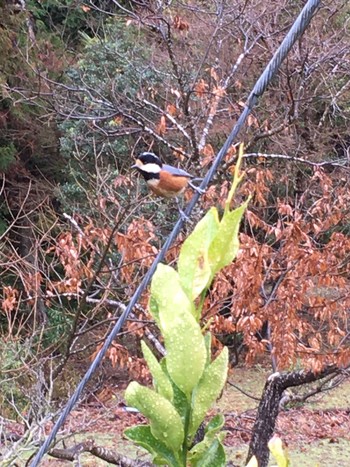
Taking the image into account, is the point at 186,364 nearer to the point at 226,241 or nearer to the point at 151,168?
the point at 226,241

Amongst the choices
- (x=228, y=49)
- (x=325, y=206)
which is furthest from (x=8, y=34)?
(x=325, y=206)

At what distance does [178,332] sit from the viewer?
37 cm

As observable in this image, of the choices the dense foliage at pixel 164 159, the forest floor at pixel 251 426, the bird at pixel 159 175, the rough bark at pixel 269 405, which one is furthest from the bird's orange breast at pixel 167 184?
the forest floor at pixel 251 426

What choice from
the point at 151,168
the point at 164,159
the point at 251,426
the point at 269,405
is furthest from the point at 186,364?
the point at 251,426

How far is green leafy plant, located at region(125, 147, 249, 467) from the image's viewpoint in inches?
14.6

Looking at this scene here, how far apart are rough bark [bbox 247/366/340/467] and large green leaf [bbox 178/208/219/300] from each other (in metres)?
3.55

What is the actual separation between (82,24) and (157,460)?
384 inches

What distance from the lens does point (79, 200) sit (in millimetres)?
7246

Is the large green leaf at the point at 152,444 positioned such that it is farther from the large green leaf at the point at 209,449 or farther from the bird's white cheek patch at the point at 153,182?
the bird's white cheek patch at the point at 153,182

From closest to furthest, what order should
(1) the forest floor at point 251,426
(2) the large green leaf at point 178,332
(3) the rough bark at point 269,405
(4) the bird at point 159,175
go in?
(2) the large green leaf at point 178,332 < (4) the bird at point 159,175 < (3) the rough bark at point 269,405 < (1) the forest floor at point 251,426

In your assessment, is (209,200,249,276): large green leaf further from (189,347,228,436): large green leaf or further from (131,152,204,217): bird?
(131,152,204,217): bird

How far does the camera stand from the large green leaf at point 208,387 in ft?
1.28

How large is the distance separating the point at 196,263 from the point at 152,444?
13 cm

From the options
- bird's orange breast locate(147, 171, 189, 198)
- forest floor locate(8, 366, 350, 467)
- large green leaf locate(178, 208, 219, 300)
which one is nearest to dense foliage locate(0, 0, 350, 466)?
large green leaf locate(178, 208, 219, 300)
